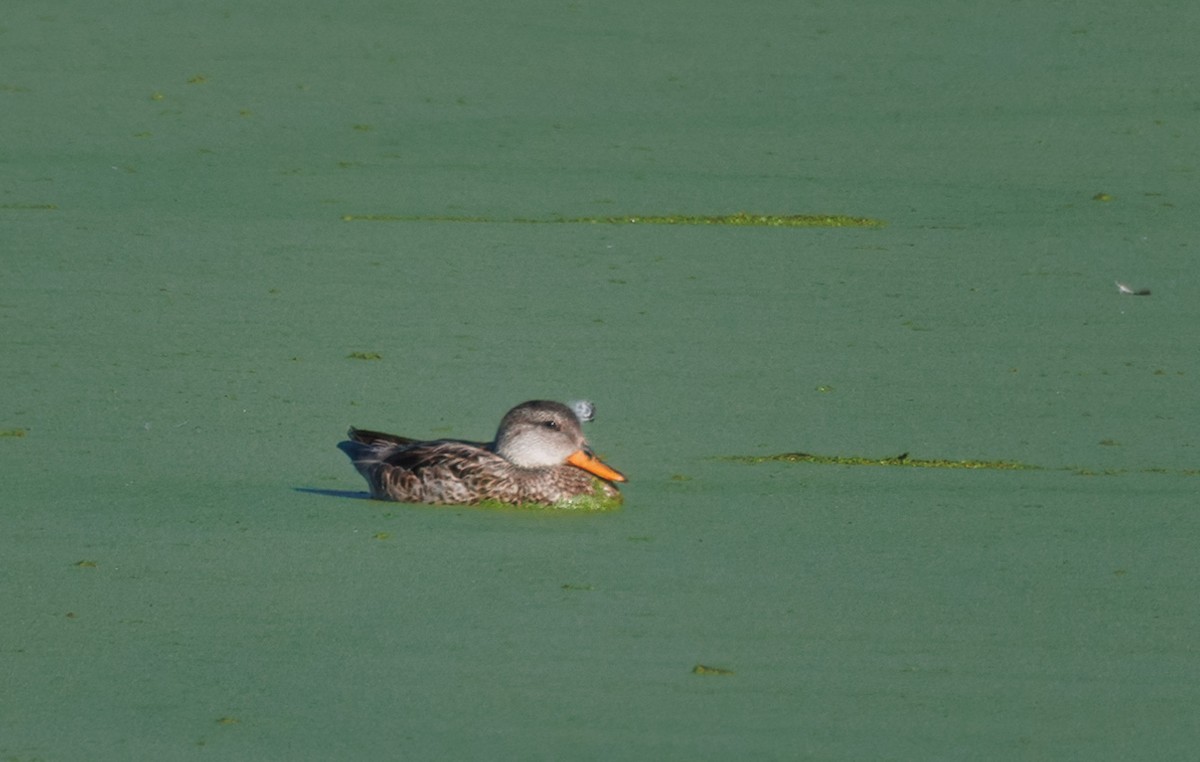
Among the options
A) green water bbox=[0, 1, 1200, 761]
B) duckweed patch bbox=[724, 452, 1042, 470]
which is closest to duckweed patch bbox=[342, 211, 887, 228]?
green water bbox=[0, 1, 1200, 761]

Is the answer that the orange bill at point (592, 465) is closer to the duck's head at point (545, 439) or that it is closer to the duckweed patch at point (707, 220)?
the duck's head at point (545, 439)

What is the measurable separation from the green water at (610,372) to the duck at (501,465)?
109 mm

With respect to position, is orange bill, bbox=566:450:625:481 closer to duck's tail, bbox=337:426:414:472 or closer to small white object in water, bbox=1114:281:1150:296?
duck's tail, bbox=337:426:414:472

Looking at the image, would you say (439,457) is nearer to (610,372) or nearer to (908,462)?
(610,372)

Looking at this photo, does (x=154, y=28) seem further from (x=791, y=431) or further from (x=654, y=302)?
(x=791, y=431)

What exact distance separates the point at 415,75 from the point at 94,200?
230 cm

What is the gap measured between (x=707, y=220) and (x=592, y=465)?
135 inches

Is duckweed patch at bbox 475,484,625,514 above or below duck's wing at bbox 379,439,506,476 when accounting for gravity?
below

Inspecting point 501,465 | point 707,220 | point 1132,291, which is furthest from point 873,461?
point 707,220

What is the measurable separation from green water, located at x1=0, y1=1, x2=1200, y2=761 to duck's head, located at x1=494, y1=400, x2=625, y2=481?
0.17 metres

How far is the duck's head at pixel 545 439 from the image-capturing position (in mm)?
6891

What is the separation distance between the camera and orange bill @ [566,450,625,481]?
6824mm

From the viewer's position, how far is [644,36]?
12664mm

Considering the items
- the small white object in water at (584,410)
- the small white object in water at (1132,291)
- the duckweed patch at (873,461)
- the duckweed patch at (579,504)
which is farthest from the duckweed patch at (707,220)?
the duckweed patch at (579,504)
